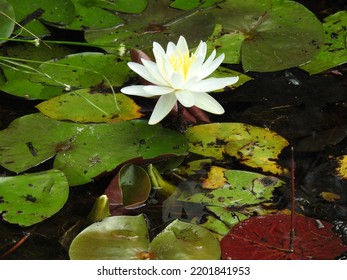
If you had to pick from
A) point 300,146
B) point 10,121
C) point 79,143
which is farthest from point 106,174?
point 300,146

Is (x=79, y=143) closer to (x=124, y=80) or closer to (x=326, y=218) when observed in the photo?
(x=124, y=80)

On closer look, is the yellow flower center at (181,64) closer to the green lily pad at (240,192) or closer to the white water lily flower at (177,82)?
the white water lily flower at (177,82)

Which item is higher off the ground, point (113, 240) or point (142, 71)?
point (142, 71)

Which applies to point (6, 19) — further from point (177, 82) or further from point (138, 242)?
point (138, 242)

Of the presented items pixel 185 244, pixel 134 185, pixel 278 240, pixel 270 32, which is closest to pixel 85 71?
pixel 134 185

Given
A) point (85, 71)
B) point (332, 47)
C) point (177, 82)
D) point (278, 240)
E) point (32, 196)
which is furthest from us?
point (332, 47)
